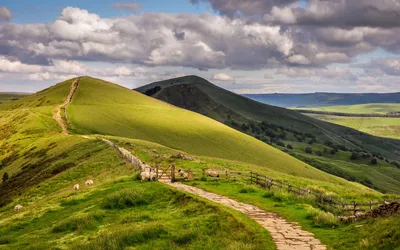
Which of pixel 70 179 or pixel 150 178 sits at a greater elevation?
pixel 150 178

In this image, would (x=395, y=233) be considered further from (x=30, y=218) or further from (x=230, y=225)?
(x=30, y=218)

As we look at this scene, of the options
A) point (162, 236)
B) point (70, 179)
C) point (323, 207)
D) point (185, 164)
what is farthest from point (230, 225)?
point (70, 179)

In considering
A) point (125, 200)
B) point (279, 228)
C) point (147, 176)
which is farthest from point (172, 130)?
point (279, 228)

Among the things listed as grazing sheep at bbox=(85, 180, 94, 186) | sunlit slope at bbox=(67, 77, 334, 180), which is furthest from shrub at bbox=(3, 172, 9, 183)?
grazing sheep at bbox=(85, 180, 94, 186)

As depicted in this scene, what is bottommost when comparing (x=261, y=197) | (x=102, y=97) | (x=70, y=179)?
(x=70, y=179)

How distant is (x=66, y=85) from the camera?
193 m

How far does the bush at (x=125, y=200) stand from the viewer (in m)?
29.9

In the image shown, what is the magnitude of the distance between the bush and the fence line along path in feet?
17.6

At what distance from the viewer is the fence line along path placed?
1922cm

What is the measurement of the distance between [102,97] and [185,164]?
4783 inches

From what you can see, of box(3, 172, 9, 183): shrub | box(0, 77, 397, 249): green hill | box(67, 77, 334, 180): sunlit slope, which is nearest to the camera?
box(0, 77, 397, 249): green hill

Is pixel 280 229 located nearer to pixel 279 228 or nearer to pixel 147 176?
pixel 279 228

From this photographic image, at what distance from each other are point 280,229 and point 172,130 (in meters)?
109

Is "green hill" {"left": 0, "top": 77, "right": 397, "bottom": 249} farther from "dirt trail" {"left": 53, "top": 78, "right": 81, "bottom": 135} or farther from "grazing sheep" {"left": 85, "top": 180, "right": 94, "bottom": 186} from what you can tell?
"dirt trail" {"left": 53, "top": 78, "right": 81, "bottom": 135}
